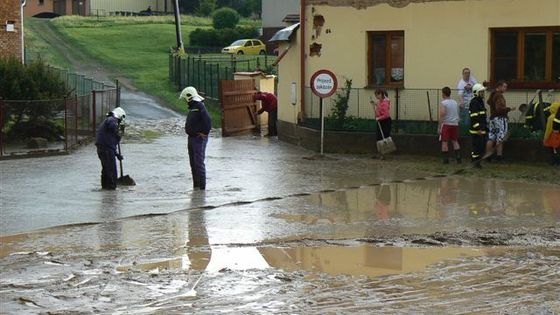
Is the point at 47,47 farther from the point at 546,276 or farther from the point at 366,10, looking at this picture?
the point at 546,276

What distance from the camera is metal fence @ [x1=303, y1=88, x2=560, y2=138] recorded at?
70.2 feet

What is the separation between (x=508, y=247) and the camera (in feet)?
37.2

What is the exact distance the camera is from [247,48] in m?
66.8

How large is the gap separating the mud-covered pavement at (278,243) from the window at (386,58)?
14.8ft

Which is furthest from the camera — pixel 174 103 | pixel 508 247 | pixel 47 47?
pixel 47 47

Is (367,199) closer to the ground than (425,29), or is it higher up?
closer to the ground

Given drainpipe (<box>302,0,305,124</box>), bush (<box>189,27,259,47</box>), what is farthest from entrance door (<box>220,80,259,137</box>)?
bush (<box>189,27,259,47</box>)

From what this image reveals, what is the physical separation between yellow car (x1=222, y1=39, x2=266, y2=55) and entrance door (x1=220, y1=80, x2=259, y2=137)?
1396 inches

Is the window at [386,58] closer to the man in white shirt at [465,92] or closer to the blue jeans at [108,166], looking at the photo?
the man in white shirt at [465,92]

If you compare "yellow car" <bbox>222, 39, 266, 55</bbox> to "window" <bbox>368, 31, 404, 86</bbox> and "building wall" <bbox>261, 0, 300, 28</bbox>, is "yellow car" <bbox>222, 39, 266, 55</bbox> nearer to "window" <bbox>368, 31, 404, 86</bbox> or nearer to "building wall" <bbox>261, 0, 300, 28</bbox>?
"building wall" <bbox>261, 0, 300, 28</bbox>

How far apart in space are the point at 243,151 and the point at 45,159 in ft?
15.7

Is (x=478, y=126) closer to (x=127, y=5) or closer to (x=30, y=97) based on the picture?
(x=30, y=97)

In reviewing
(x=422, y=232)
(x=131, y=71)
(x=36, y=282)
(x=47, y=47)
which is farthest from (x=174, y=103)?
(x=36, y=282)

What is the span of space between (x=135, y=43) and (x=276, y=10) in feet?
40.8
